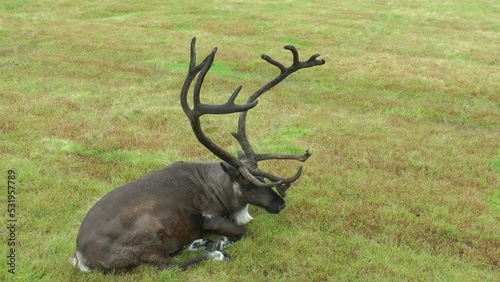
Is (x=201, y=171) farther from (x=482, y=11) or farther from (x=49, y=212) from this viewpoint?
(x=482, y=11)

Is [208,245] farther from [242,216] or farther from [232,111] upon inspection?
[232,111]

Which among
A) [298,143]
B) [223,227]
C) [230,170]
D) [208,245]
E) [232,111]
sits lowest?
[298,143]

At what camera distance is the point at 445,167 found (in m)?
12.6

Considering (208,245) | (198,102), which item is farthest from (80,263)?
(198,102)

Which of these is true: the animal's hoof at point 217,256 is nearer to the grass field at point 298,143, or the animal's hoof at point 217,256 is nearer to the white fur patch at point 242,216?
the grass field at point 298,143

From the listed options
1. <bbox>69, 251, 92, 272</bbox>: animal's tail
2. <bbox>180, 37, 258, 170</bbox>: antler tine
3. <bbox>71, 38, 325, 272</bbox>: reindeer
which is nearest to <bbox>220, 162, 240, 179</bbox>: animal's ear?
<bbox>71, 38, 325, 272</bbox>: reindeer

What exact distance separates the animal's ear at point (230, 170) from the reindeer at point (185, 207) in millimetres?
17

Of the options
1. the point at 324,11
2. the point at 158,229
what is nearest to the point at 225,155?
the point at 158,229

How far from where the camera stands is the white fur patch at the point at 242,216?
9.09m

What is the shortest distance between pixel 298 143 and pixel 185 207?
6387mm

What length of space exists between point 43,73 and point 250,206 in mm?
15492

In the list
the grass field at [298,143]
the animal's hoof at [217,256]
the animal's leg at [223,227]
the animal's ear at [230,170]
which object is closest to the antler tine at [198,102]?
the animal's ear at [230,170]

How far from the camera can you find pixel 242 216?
9172mm

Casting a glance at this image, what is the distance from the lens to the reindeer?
7.40m
